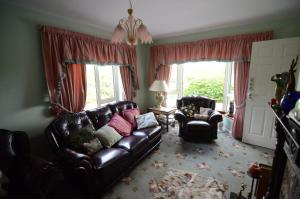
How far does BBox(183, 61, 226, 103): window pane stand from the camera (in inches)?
153

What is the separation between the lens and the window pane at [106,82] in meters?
3.56

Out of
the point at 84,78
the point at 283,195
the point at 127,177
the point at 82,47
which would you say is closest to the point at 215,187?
the point at 283,195

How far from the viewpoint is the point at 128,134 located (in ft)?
8.79

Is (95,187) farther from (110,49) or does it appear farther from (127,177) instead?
(110,49)

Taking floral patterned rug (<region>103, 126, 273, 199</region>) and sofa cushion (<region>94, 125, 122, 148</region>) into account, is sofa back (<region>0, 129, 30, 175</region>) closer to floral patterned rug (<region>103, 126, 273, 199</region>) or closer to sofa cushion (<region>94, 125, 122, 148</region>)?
sofa cushion (<region>94, 125, 122, 148</region>)

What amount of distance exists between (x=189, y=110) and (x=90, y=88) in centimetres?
229

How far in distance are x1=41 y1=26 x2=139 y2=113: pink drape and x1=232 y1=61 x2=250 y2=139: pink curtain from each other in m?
2.82

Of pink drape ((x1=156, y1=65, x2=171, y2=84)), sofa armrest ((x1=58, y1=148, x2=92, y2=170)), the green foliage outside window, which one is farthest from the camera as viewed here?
pink drape ((x1=156, y1=65, x2=171, y2=84))

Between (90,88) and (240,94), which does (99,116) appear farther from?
(240,94)

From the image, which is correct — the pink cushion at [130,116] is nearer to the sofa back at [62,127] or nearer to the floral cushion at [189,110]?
the sofa back at [62,127]

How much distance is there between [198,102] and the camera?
12.4ft

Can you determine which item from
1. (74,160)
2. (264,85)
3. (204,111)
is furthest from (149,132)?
(264,85)

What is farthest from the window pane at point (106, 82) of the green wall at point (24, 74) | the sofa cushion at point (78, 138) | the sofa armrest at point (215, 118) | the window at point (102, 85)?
the sofa armrest at point (215, 118)

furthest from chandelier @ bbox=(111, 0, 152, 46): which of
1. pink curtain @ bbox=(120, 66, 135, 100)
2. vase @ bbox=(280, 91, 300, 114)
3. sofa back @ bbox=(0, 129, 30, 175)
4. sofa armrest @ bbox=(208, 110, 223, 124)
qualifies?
sofa armrest @ bbox=(208, 110, 223, 124)
